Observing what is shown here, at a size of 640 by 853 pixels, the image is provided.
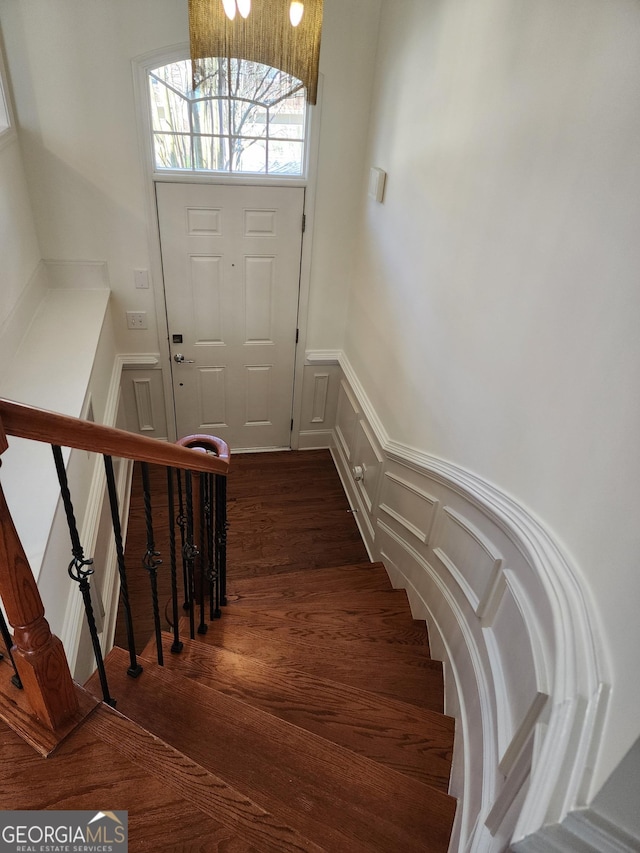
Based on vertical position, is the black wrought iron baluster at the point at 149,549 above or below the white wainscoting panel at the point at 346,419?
above

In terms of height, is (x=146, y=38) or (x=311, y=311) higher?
(x=146, y=38)

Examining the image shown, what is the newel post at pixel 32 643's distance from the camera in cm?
103

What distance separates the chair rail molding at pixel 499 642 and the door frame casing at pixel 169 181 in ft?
4.93

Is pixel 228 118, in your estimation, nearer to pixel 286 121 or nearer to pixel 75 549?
pixel 286 121

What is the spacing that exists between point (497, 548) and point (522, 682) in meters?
0.45

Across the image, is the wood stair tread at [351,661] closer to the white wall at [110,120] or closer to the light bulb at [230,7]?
the white wall at [110,120]

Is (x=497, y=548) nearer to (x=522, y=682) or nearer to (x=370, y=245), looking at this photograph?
(x=522, y=682)

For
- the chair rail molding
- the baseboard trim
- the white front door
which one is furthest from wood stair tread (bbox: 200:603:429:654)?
the white front door

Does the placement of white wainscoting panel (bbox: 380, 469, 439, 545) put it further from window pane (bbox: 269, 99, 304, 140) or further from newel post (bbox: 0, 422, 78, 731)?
window pane (bbox: 269, 99, 304, 140)

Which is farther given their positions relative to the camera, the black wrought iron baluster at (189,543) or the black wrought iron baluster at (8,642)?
the black wrought iron baluster at (189,543)

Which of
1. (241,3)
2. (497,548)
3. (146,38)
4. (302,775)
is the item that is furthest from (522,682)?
(146,38)

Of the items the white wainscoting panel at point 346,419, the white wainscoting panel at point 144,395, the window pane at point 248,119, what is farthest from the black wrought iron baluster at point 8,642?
the window pane at point 248,119

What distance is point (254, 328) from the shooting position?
12.8 feet

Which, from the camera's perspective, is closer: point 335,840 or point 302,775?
point 335,840
